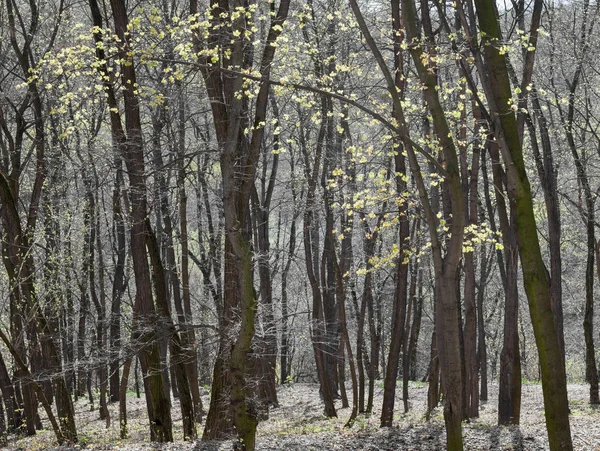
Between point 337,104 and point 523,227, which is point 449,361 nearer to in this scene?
point 523,227

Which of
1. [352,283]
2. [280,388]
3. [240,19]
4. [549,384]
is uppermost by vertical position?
[240,19]

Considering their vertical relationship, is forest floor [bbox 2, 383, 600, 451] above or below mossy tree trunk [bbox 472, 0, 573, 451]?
below

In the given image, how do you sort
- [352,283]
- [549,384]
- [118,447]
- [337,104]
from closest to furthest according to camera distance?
[549,384] → [118,447] → [337,104] → [352,283]

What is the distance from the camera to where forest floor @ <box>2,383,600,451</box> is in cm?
995

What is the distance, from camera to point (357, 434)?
1141cm

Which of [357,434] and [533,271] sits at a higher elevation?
[533,271]

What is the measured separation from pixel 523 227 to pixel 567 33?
9.63m

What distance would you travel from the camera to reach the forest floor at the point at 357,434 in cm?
995

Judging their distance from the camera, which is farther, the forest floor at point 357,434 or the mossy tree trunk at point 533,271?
the forest floor at point 357,434

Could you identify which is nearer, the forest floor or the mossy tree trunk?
the mossy tree trunk

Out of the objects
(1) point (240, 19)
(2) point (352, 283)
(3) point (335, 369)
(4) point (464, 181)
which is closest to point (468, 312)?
(4) point (464, 181)

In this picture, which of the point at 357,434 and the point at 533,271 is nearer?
the point at 533,271

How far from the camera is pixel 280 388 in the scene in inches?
1075

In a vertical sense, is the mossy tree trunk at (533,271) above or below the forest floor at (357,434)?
above
